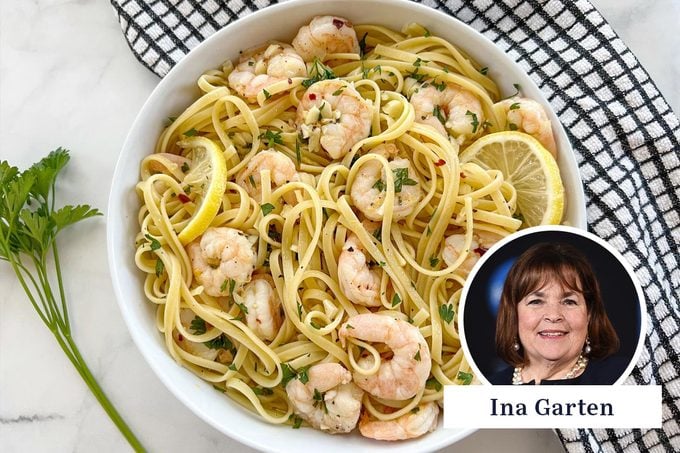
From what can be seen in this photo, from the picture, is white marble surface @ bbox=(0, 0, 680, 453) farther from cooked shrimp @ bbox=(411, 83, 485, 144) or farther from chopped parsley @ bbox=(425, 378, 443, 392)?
cooked shrimp @ bbox=(411, 83, 485, 144)

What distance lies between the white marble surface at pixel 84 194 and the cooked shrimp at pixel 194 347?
1.22 feet

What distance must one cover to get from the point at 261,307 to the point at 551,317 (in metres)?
0.89

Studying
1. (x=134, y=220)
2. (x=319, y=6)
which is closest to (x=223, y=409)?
(x=134, y=220)

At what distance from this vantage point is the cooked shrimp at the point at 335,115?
7.75 ft

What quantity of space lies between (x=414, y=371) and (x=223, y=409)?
2.13ft

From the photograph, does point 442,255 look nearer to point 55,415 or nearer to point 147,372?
point 147,372

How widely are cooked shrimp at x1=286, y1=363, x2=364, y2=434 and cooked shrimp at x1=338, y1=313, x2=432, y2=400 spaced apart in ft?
0.23

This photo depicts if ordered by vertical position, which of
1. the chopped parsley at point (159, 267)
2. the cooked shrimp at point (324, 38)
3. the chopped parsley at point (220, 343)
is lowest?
the chopped parsley at point (220, 343)

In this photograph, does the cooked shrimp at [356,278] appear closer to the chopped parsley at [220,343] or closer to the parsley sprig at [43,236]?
the chopped parsley at [220,343]

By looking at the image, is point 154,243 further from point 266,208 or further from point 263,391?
point 263,391

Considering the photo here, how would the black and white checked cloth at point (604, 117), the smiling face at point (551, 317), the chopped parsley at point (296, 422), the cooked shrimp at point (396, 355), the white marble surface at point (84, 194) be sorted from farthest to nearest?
the white marble surface at point (84, 194)
the black and white checked cloth at point (604, 117)
the chopped parsley at point (296, 422)
the cooked shrimp at point (396, 355)
the smiling face at point (551, 317)

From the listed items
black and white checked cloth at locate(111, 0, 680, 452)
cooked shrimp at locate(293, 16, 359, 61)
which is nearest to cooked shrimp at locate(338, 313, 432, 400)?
black and white checked cloth at locate(111, 0, 680, 452)

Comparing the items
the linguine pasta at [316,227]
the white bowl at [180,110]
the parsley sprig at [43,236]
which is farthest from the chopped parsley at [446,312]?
the parsley sprig at [43,236]

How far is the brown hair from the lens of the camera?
6.51ft
